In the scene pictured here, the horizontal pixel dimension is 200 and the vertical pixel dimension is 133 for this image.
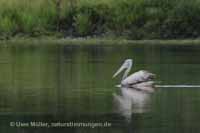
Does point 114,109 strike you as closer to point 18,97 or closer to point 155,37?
point 18,97

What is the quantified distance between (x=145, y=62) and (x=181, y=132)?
1997cm

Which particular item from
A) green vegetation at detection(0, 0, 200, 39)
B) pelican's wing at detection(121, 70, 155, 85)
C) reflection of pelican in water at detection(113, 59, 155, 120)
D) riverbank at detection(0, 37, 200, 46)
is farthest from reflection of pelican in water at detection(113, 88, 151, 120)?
green vegetation at detection(0, 0, 200, 39)

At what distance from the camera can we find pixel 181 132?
18984mm

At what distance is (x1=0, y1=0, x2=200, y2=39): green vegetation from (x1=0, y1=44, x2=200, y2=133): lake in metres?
18.7

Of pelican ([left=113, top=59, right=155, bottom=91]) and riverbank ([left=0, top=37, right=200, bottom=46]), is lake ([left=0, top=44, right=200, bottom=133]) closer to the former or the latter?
pelican ([left=113, top=59, right=155, bottom=91])

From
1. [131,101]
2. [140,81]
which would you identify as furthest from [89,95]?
[140,81]

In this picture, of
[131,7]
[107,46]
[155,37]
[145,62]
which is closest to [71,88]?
[145,62]

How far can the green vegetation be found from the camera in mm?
62500

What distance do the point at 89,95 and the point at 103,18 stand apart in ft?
131

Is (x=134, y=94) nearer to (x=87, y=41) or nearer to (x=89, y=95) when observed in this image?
(x=89, y=95)

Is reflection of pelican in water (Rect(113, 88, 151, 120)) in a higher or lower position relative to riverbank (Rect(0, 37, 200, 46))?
higher

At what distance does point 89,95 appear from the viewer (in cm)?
2562

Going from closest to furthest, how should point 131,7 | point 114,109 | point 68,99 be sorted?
point 114,109 → point 68,99 → point 131,7

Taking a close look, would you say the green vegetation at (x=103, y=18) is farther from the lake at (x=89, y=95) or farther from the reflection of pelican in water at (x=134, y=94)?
the reflection of pelican in water at (x=134, y=94)
